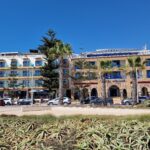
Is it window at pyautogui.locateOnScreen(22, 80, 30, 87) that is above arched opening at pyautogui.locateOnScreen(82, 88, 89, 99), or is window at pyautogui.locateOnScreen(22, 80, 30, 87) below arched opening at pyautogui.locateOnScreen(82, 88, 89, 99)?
above

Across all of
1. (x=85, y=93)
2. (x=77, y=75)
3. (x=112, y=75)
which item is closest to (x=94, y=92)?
(x=85, y=93)

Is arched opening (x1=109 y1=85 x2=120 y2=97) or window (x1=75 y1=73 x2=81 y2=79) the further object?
window (x1=75 y1=73 x2=81 y2=79)

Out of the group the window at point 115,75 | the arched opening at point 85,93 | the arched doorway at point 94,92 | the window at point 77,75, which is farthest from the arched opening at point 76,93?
the window at point 115,75

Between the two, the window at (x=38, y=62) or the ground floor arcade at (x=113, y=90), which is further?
the window at (x=38, y=62)

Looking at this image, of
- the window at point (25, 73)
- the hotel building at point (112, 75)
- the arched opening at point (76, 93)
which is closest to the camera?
the hotel building at point (112, 75)

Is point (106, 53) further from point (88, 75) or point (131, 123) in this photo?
point (131, 123)

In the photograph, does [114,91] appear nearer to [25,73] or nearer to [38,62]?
[38,62]

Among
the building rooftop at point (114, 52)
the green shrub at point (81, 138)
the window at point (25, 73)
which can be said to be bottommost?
the green shrub at point (81, 138)

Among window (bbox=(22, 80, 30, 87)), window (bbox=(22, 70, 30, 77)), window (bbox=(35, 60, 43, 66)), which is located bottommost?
window (bbox=(22, 80, 30, 87))

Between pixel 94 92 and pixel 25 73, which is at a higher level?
pixel 25 73

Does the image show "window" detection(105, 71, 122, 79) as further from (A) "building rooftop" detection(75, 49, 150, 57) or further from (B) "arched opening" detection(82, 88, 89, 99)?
(B) "arched opening" detection(82, 88, 89, 99)

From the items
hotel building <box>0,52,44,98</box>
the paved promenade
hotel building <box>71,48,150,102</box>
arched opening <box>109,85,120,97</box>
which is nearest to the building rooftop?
hotel building <box>71,48,150,102</box>

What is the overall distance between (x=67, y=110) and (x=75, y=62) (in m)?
40.3

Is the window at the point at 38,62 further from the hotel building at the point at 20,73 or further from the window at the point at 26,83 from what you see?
the window at the point at 26,83
